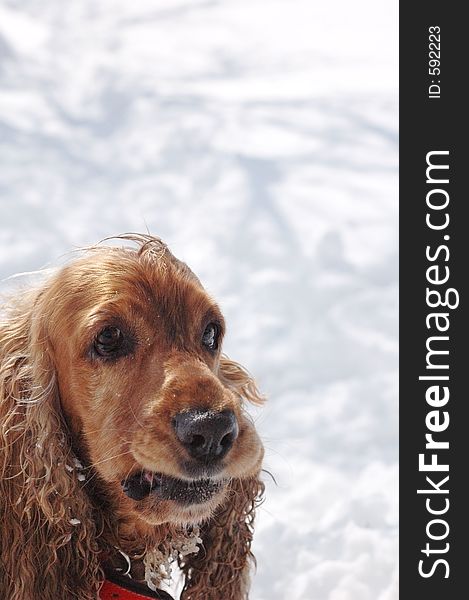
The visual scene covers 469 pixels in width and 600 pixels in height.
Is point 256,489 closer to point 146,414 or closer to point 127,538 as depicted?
point 127,538

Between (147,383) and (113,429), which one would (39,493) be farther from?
(147,383)

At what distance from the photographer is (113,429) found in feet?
11.7

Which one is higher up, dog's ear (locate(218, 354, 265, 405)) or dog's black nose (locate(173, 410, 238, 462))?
dog's black nose (locate(173, 410, 238, 462))

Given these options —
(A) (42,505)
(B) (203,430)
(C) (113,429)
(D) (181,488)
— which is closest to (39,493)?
(A) (42,505)

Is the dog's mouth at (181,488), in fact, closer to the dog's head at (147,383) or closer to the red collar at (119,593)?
the dog's head at (147,383)

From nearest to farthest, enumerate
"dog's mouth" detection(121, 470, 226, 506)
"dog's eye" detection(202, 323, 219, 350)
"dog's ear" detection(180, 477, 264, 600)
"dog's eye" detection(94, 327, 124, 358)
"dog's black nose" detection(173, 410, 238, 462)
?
1. "dog's black nose" detection(173, 410, 238, 462)
2. "dog's mouth" detection(121, 470, 226, 506)
3. "dog's eye" detection(94, 327, 124, 358)
4. "dog's eye" detection(202, 323, 219, 350)
5. "dog's ear" detection(180, 477, 264, 600)

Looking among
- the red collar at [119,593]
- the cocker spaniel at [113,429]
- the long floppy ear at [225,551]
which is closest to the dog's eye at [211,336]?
the cocker spaniel at [113,429]

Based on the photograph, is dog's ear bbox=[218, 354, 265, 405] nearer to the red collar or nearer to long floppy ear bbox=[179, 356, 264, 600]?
long floppy ear bbox=[179, 356, 264, 600]

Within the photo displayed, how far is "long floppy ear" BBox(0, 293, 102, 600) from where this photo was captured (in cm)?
372

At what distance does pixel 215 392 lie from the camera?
3.47 m

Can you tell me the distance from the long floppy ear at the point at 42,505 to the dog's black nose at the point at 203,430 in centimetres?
58

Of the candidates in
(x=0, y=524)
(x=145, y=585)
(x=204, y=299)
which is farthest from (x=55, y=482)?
(x=204, y=299)

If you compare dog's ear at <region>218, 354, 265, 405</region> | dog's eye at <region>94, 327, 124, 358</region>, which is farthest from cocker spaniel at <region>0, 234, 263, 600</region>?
dog's ear at <region>218, 354, 265, 405</region>

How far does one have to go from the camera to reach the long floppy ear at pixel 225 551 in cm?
412
